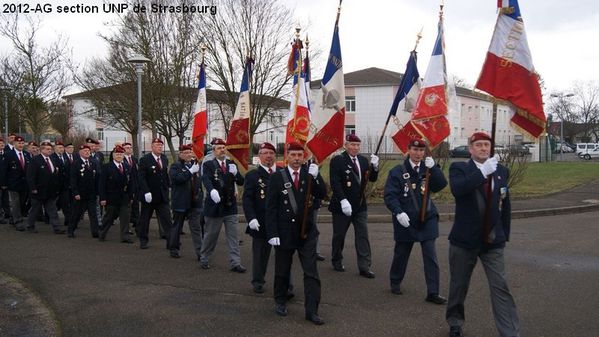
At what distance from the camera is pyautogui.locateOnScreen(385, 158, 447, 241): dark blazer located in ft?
22.3

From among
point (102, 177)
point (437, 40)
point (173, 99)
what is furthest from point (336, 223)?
point (173, 99)

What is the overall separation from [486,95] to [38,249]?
8193 millimetres

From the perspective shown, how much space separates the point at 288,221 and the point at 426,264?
1.78 metres

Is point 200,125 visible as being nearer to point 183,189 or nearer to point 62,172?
point 183,189

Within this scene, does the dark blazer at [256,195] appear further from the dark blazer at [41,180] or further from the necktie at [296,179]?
the dark blazer at [41,180]

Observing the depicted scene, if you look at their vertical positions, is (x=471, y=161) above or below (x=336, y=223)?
above

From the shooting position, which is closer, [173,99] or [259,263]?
[259,263]

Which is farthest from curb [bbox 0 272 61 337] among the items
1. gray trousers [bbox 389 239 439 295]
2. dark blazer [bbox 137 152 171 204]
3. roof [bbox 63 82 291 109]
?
roof [bbox 63 82 291 109]

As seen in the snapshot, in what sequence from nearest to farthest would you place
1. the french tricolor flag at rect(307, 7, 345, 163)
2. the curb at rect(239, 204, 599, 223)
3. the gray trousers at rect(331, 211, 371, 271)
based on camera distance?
the french tricolor flag at rect(307, 7, 345, 163), the gray trousers at rect(331, 211, 371, 271), the curb at rect(239, 204, 599, 223)

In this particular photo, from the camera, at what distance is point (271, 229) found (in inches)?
239

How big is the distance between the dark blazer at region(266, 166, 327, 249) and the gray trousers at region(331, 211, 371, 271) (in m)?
1.91

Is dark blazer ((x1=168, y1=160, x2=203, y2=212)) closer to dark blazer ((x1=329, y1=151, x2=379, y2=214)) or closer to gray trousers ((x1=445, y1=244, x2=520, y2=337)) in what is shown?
dark blazer ((x1=329, y1=151, x2=379, y2=214))

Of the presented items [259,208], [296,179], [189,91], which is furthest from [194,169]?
[189,91]

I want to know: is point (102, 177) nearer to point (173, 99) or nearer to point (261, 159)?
point (261, 159)
